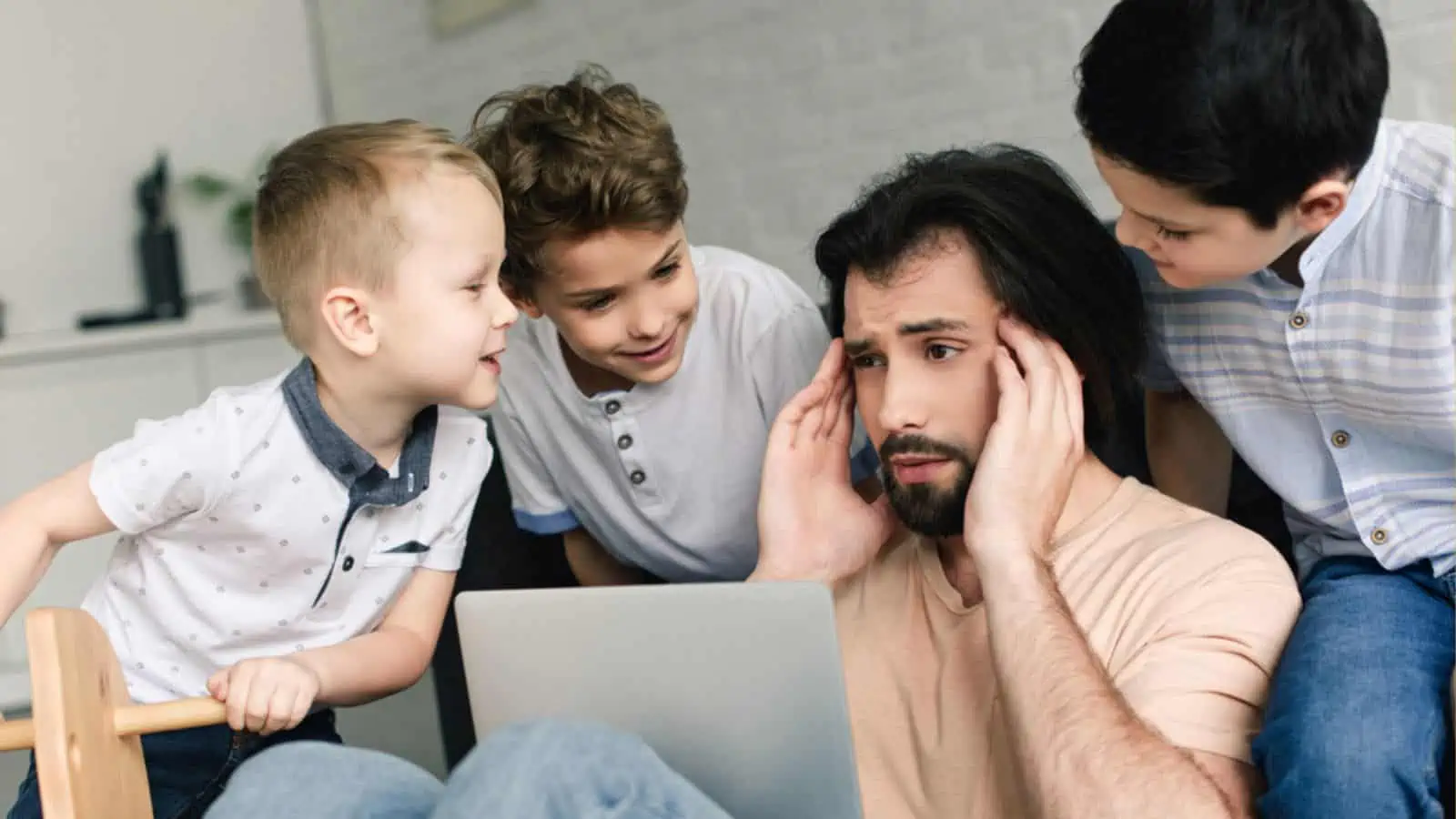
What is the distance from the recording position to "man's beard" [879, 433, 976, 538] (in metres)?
1.76

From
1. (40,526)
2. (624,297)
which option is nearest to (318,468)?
(40,526)

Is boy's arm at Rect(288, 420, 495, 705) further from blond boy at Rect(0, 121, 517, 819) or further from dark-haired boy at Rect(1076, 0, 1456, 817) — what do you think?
dark-haired boy at Rect(1076, 0, 1456, 817)

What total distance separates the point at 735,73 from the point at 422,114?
1338 millimetres

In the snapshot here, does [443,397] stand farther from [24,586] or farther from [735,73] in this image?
[735,73]

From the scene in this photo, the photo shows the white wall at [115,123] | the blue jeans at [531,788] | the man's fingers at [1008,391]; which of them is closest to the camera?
the blue jeans at [531,788]

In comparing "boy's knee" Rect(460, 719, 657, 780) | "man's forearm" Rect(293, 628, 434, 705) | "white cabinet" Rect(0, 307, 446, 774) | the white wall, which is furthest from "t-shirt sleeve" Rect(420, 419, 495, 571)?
the white wall

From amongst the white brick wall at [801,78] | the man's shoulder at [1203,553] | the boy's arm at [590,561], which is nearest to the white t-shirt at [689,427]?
the boy's arm at [590,561]

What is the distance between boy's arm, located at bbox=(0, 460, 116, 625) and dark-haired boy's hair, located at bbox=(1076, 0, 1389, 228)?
117cm

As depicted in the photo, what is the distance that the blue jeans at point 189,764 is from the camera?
175 centimetres

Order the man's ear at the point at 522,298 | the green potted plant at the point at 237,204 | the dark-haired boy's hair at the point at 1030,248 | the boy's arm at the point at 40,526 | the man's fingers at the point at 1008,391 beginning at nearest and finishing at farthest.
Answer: the boy's arm at the point at 40,526 → the man's fingers at the point at 1008,391 → the dark-haired boy's hair at the point at 1030,248 → the man's ear at the point at 522,298 → the green potted plant at the point at 237,204

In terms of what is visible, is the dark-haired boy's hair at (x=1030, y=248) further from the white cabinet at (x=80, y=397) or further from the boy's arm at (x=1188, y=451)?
the white cabinet at (x=80, y=397)

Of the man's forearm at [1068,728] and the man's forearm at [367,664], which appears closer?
the man's forearm at [1068,728]

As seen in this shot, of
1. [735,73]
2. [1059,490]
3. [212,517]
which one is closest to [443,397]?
[212,517]

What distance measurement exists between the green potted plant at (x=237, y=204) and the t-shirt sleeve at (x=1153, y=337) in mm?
3251
